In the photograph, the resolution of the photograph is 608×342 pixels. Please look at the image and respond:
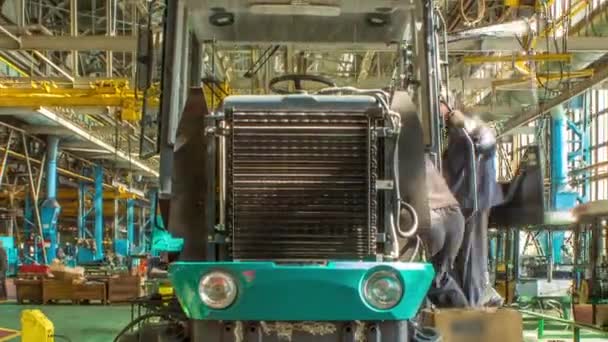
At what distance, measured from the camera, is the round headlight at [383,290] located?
3541 millimetres

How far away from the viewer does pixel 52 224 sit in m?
21.9

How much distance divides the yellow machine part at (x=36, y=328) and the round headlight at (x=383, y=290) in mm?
4538

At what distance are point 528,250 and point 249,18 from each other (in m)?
21.1

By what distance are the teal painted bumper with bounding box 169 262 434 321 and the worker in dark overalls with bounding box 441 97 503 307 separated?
204 cm

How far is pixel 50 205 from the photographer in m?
21.9

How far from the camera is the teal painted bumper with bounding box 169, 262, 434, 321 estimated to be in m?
3.50

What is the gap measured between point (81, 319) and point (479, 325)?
12.0 m

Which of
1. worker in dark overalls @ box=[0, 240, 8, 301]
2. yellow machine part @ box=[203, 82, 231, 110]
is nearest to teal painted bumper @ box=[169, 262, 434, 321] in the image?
yellow machine part @ box=[203, 82, 231, 110]

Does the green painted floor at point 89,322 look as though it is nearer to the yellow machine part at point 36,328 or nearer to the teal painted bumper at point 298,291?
the yellow machine part at point 36,328

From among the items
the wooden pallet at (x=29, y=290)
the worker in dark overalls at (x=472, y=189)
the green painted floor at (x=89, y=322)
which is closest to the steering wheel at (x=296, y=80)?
the worker in dark overalls at (x=472, y=189)

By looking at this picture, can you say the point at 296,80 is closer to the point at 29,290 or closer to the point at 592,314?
the point at 592,314

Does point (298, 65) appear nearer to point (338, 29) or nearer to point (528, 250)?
point (338, 29)

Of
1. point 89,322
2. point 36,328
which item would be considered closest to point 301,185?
point 36,328

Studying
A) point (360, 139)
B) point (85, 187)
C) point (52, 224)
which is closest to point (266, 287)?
point (360, 139)
